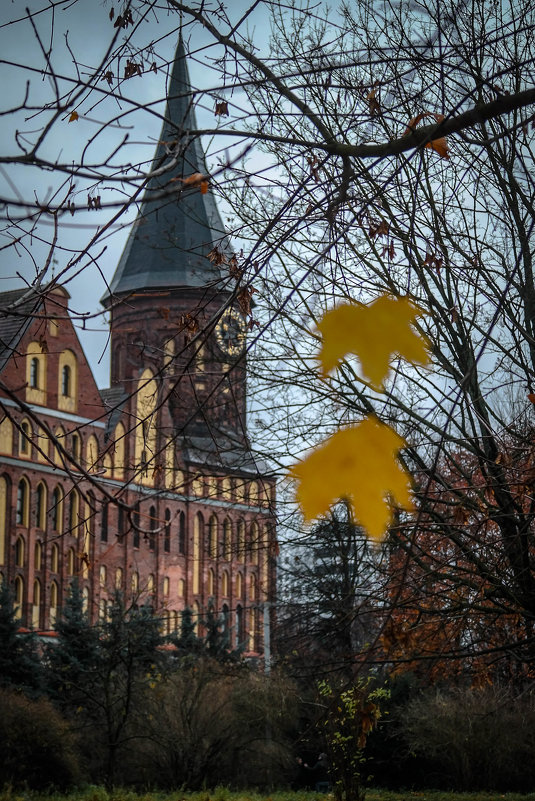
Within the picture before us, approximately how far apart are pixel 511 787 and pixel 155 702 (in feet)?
19.7

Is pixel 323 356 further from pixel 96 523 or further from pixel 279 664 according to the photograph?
pixel 96 523

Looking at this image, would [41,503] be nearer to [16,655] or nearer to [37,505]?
[37,505]

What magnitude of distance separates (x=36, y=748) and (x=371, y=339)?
618 inches

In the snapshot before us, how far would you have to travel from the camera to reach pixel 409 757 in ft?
63.8

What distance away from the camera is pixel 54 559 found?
3494 cm

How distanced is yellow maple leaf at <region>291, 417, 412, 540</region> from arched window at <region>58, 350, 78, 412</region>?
111 ft

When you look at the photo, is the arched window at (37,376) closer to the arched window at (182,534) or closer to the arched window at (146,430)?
the arched window at (182,534)

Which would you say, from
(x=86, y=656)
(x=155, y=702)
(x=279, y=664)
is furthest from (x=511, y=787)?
(x=86, y=656)

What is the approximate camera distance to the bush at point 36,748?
15.4 m

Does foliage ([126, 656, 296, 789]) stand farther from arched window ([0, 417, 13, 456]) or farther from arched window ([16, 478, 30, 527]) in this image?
arched window ([16, 478, 30, 527])

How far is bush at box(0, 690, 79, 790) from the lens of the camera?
50.6 ft

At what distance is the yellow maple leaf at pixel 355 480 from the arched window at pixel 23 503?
33.5m

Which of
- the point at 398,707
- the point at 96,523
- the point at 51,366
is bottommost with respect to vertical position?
the point at 398,707

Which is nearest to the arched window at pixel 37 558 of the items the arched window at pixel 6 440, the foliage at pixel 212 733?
the arched window at pixel 6 440
